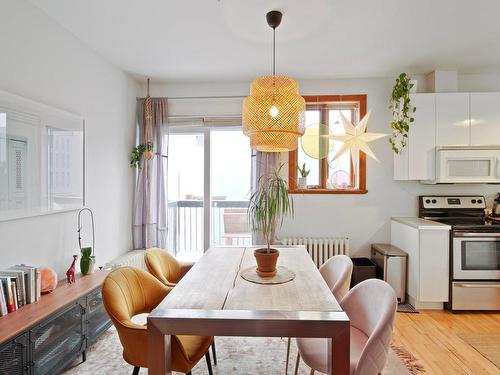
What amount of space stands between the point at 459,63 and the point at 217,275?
3.46 m

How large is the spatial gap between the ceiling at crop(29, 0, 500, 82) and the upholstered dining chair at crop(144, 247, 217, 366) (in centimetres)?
188

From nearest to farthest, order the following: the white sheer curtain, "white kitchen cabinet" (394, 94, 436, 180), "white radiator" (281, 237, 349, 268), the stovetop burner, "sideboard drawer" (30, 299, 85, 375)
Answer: "sideboard drawer" (30, 299, 85, 375) < "white kitchen cabinet" (394, 94, 436, 180) < the stovetop burner < "white radiator" (281, 237, 349, 268) < the white sheer curtain

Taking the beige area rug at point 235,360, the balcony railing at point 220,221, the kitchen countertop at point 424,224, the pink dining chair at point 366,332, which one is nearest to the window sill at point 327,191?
the kitchen countertop at point 424,224

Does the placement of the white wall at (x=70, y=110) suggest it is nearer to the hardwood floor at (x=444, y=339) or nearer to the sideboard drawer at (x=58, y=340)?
the sideboard drawer at (x=58, y=340)

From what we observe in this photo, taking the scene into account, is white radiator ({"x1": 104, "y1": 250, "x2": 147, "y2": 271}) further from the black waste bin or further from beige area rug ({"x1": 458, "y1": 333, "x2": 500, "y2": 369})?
beige area rug ({"x1": 458, "y1": 333, "x2": 500, "y2": 369})

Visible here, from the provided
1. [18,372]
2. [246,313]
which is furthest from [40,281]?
[246,313]

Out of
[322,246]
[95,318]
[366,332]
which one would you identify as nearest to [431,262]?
[322,246]

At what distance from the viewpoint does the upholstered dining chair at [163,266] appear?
228 centimetres

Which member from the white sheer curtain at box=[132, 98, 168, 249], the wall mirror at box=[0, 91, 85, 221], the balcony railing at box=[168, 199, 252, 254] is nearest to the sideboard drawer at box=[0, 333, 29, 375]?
the wall mirror at box=[0, 91, 85, 221]

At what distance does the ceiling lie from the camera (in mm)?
2217

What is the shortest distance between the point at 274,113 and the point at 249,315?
1254mm

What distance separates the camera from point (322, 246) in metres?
3.66

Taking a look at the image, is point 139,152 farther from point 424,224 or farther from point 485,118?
point 485,118

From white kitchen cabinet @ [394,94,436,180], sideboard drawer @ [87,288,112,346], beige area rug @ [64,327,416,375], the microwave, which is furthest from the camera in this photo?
white kitchen cabinet @ [394,94,436,180]
